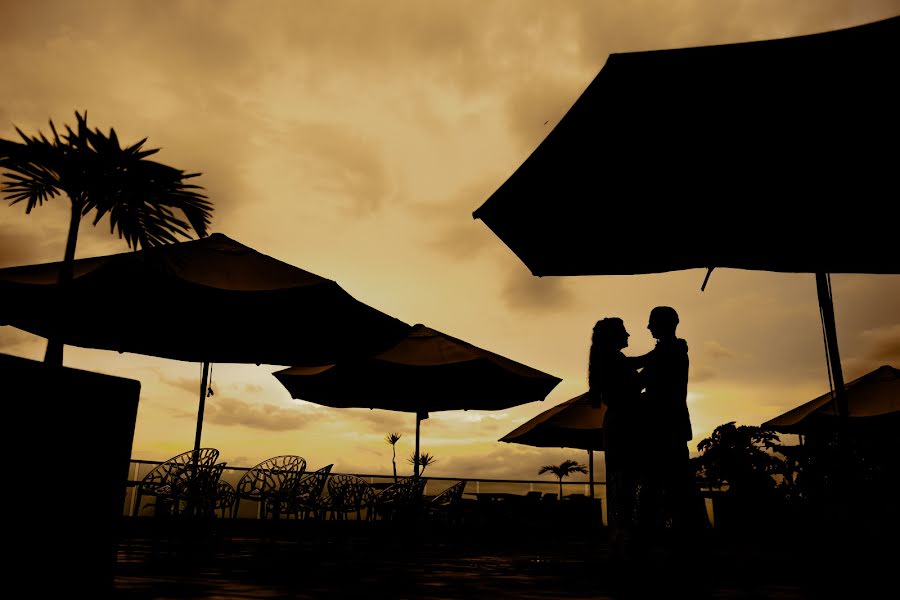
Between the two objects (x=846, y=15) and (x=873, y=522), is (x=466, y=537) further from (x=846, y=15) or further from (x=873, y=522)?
(x=846, y=15)

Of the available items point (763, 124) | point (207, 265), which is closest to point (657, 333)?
point (763, 124)

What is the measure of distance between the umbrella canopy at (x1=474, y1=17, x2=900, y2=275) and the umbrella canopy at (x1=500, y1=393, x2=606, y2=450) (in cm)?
868

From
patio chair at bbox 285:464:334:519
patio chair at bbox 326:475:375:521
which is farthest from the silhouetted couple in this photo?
patio chair at bbox 326:475:375:521

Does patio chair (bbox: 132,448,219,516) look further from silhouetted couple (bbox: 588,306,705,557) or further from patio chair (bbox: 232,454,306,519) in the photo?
silhouetted couple (bbox: 588,306,705,557)

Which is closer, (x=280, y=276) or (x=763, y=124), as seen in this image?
(x=763, y=124)

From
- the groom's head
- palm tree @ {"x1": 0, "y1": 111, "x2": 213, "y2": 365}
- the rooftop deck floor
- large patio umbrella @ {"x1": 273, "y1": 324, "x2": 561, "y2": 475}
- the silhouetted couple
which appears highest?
palm tree @ {"x1": 0, "y1": 111, "x2": 213, "y2": 365}

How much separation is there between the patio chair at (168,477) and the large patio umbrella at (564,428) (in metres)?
6.54

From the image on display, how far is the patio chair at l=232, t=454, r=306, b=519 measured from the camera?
7426 mm

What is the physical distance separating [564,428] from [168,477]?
7373 mm

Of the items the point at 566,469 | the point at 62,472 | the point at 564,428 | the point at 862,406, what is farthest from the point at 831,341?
the point at 566,469

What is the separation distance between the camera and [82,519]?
196 centimetres

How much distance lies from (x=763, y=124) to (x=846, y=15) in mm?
1295

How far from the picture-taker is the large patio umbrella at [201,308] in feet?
18.1

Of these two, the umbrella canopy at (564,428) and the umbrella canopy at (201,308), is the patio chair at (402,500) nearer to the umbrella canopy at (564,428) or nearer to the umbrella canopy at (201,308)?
the umbrella canopy at (201,308)
